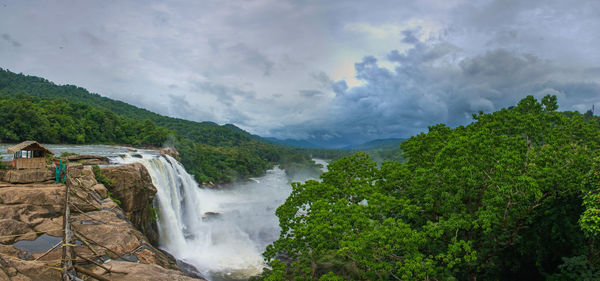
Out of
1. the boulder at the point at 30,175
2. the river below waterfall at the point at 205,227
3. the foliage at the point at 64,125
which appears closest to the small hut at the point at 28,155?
the boulder at the point at 30,175

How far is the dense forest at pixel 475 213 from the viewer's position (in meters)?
10.3

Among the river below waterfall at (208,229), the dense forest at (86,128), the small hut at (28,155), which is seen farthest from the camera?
the dense forest at (86,128)

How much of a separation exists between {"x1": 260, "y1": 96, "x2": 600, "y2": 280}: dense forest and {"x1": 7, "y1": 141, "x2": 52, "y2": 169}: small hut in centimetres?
1095

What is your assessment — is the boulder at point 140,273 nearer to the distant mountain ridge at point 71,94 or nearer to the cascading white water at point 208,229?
the cascading white water at point 208,229

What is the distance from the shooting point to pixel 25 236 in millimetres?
8977

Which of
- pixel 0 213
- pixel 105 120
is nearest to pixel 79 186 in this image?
pixel 0 213

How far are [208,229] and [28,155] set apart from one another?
18.1 m

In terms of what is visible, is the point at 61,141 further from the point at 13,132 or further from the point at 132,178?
the point at 132,178

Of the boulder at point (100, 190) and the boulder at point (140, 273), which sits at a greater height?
the boulder at point (100, 190)

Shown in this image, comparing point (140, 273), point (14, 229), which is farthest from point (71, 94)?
point (140, 273)

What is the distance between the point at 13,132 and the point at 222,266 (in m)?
29.9

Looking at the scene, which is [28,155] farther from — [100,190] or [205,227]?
[205,227]

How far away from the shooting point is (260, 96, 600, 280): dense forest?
1029cm

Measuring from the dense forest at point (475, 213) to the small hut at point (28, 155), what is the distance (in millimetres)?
10951
